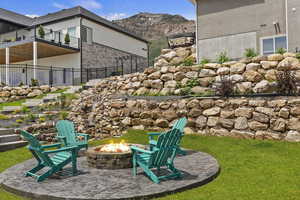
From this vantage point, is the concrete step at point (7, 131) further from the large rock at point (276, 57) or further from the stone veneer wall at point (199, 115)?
the large rock at point (276, 57)

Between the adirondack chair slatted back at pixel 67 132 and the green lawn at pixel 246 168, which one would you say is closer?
the green lawn at pixel 246 168

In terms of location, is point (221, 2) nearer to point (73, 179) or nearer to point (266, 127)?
point (266, 127)

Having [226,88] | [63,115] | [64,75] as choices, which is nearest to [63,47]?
[64,75]

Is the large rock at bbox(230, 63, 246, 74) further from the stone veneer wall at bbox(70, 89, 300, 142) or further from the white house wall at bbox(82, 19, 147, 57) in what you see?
the white house wall at bbox(82, 19, 147, 57)

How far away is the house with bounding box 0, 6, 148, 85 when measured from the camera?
2094 centimetres

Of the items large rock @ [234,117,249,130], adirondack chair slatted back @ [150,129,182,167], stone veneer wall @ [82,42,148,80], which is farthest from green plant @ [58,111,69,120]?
stone veneer wall @ [82,42,148,80]

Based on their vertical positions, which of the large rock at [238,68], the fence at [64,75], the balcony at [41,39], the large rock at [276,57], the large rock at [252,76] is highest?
the balcony at [41,39]

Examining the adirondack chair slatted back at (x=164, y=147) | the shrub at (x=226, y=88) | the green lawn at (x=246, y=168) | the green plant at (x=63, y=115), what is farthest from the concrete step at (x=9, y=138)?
the shrub at (x=226, y=88)

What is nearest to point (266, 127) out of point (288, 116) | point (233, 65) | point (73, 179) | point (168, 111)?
point (288, 116)

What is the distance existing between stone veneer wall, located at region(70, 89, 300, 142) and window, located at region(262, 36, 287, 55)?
5286 millimetres

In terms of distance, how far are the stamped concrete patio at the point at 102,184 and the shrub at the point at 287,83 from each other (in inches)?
169

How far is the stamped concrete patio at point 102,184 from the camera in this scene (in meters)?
4.17

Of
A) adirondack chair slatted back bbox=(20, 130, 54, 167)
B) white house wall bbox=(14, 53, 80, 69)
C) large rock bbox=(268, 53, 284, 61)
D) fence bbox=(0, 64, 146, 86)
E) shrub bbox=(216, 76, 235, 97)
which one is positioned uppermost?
white house wall bbox=(14, 53, 80, 69)

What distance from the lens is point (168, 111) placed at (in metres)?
10.3
